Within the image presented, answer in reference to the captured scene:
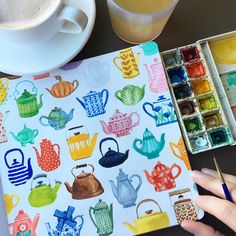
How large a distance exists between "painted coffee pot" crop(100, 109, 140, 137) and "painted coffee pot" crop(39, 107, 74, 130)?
0.05 m

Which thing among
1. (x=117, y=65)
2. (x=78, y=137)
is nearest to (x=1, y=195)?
(x=78, y=137)

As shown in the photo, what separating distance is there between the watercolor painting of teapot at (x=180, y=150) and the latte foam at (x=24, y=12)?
0.27 meters

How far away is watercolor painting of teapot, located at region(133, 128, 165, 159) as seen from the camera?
1.88 feet

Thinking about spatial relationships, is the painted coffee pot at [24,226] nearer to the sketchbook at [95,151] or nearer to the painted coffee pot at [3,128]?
the sketchbook at [95,151]

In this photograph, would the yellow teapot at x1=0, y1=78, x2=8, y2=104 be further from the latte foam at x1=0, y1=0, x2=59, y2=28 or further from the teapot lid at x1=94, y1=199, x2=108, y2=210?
the teapot lid at x1=94, y1=199, x2=108, y2=210

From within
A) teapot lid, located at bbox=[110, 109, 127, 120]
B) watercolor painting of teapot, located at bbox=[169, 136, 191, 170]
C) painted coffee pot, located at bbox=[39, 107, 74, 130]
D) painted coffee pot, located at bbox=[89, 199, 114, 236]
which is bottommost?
painted coffee pot, located at bbox=[89, 199, 114, 236]

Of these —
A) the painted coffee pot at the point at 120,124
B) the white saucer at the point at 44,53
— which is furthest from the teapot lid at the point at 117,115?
A: the white saucer at the point at 44,53

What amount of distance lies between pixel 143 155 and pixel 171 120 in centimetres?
7

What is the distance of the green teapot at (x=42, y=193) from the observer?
553mm

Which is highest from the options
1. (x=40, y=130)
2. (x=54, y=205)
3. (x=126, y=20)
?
(x=126, y=20)

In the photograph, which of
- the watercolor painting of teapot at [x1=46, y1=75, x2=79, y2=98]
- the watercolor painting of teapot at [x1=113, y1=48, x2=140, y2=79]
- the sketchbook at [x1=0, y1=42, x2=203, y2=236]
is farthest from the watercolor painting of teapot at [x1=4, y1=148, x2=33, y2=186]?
the watercolor painting of teapot at [x1=113, y1=48, x2=140, y2=79]

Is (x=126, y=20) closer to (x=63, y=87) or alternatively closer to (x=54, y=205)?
(x=63, y=87)

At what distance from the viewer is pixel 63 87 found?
1.94ft

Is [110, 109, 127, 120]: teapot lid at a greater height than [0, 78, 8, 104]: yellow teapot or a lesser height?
lesser
